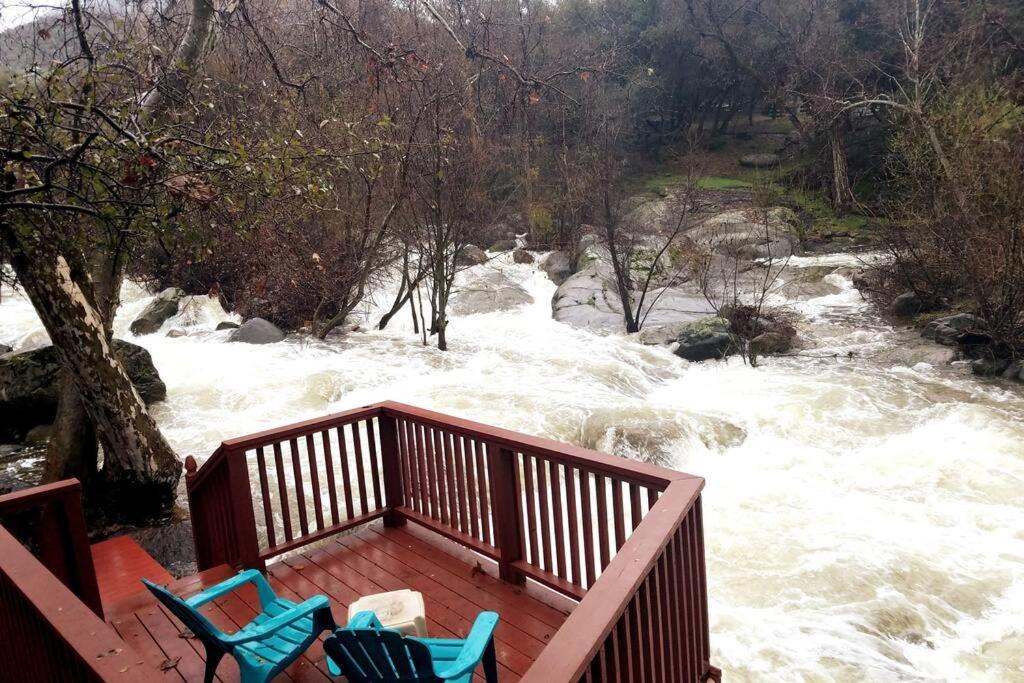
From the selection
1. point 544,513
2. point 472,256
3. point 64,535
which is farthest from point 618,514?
point 472,256

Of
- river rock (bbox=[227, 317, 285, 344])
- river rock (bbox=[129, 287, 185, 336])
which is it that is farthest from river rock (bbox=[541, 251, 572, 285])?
river rock (bbox=[129, 287, 185, 336])

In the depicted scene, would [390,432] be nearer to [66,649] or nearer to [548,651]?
[66,649]

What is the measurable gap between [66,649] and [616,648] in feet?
5.59

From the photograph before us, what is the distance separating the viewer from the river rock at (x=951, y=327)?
1130cm

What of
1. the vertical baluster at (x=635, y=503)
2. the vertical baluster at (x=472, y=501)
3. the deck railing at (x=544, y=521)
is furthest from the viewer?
the vertical baluster at (x=472, y=501)

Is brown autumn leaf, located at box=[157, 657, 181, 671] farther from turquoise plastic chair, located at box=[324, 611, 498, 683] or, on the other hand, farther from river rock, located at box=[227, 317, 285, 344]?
river rock, located at box=[227, 317, 285, 344]

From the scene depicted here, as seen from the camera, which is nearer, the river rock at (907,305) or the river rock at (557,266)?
the river rock at (907,305)

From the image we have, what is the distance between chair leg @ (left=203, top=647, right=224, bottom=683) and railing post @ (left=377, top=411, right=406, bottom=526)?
1848 millimetres

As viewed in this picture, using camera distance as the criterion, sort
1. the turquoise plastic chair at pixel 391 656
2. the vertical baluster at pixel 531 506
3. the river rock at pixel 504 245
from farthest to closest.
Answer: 1. the river rock at pixel 504 245
2. the vertical baluster at pixel 531 506
3. the turquoise plastic chair at pixel 391 656

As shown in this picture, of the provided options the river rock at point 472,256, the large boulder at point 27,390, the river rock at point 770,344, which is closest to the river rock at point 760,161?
the river rock at point 472,256

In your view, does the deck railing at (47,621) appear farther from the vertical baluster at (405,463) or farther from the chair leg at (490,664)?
the vertical baluster at (405,463)

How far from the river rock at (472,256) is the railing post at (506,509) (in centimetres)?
1212

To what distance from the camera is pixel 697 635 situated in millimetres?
3047

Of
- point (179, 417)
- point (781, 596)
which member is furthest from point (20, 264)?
point (781, 596)
